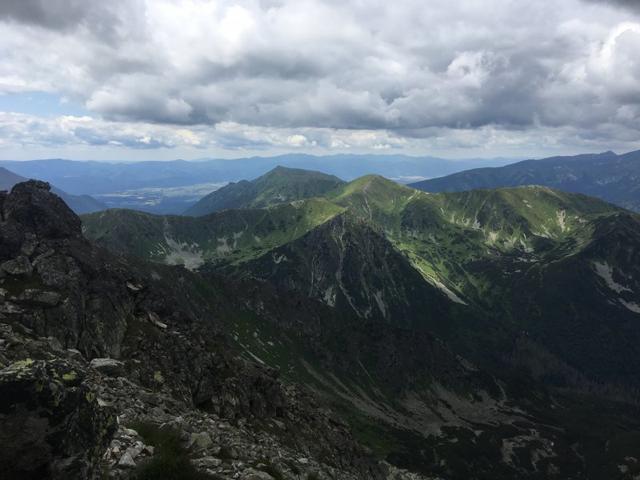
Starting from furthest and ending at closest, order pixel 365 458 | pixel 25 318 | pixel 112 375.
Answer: pixel 365 458, pixel 25 318, pixel 112 375

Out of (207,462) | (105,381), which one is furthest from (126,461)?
(105,381)

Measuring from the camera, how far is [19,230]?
95.4 metres

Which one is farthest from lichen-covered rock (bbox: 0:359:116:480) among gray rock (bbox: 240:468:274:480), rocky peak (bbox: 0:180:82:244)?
rocky peak (bbox: 0:180:82:244)

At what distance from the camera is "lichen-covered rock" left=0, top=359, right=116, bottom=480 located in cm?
1393

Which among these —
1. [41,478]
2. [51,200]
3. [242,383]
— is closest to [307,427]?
[242,383]

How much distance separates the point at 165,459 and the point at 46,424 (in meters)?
10.1

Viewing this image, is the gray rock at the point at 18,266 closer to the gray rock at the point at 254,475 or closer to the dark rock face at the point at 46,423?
the gray rock at the point at 254,475

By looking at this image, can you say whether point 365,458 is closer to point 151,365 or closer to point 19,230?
point 151,365

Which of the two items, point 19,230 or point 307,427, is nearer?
point 307,427

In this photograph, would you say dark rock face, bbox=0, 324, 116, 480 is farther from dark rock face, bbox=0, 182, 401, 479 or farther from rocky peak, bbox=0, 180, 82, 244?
rocky peak, bbox=0, 180, 82, 244

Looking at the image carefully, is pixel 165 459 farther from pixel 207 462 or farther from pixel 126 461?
pixel 207 462

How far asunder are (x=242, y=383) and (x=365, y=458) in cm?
2931

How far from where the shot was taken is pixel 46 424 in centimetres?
1474

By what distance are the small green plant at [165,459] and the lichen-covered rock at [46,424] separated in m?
5.60
